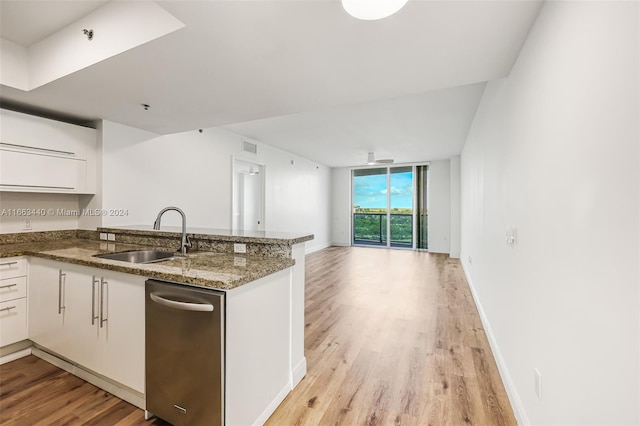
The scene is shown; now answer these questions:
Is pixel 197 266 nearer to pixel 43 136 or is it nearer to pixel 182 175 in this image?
pixel 43 136

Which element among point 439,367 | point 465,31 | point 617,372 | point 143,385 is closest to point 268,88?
point 465,31

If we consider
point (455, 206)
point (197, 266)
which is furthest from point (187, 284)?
point (455, 206)

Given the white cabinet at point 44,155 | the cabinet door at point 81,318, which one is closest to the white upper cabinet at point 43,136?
the white cabinet at point 44,155

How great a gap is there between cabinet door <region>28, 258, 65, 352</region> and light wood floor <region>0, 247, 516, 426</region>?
242 mm

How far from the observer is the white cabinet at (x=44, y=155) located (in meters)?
2.42

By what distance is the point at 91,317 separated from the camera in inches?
73.5

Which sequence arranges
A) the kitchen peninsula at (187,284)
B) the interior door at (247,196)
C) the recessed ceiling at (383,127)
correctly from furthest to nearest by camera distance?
the interior door at (247,196) → the recessed ceiling at (383,127) → the kitchen peninsula at (187,284)

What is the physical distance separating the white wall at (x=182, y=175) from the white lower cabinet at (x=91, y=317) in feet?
3.40

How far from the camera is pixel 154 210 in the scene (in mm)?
3531

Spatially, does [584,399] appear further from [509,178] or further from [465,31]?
[465,31]

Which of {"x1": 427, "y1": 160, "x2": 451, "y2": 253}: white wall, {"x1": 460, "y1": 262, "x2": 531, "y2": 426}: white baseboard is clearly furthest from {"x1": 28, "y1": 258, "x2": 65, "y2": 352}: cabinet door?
{"x1": 427, "y1": 160, "x2": 451, "y2": 253}: white wall

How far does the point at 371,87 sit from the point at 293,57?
0.71m

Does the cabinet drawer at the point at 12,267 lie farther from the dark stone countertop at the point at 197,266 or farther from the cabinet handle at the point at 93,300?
the cabinet handle at the point at 93,300

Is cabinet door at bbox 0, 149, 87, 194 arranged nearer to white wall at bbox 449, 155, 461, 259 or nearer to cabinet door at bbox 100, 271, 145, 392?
cabinet door at bbox 100, 271, 145, 392
